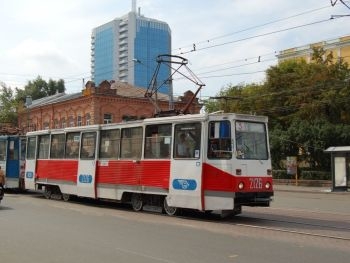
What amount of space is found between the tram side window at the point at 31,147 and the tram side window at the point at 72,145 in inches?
131

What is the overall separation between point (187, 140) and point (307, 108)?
30.1 metres

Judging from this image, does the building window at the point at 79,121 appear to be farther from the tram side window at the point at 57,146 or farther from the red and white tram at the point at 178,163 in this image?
the red and white tram at the point at 178,163

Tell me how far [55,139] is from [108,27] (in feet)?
116

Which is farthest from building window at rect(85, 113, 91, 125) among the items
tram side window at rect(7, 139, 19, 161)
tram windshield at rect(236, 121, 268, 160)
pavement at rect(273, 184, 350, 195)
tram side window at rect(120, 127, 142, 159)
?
tram windshield at rect(236, 121, 268, 160)

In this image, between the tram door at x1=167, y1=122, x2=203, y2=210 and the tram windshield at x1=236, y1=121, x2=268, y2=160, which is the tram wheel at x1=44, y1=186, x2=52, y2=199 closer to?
the tram door at x1=167, y1=122, x2=203, y2=210

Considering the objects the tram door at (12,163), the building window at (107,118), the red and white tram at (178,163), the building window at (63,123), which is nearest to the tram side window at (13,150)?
the tram door at (12,163)

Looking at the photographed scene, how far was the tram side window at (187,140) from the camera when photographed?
15.3 m

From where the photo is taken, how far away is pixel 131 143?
1795 centimetres

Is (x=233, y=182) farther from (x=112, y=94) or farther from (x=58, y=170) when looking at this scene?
(x=112, y=94)

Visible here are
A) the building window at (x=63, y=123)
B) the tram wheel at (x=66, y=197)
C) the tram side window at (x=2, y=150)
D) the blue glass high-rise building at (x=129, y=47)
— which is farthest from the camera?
the building window at (x=63, y=123)

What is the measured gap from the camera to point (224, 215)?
15273 mm

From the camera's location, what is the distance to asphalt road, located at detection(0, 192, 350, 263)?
30.9ft

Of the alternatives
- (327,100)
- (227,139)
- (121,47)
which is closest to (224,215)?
(227,139)

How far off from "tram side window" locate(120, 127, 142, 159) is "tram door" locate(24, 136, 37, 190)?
23.6 ft
